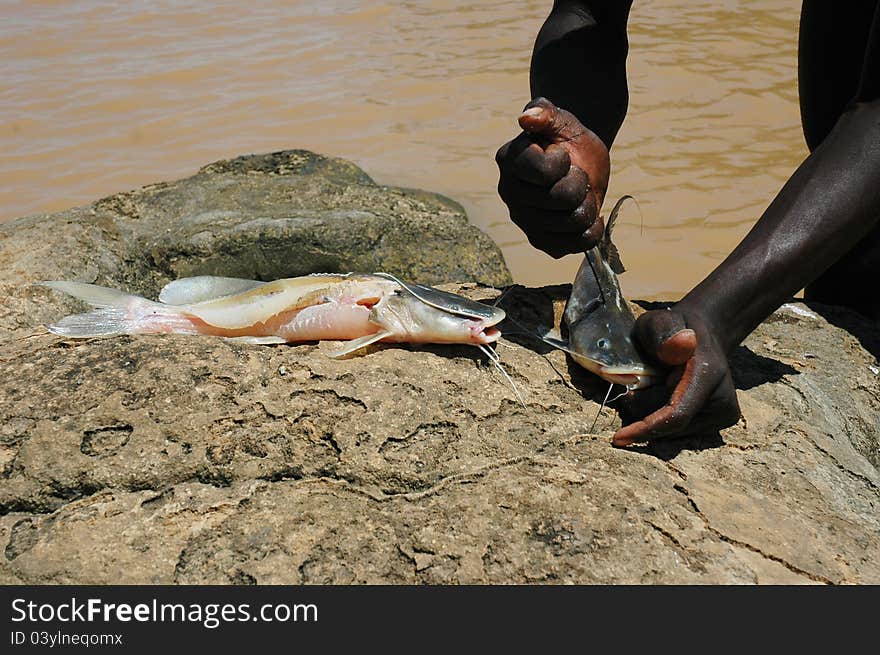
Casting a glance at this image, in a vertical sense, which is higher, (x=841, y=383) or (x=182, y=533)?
(x=182, y=533)

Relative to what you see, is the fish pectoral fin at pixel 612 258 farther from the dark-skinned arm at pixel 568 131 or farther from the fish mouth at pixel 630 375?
the fish mouth at pixel 630 375

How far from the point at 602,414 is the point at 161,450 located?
3.50 feet

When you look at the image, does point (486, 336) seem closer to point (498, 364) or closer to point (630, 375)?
point (498, 364)

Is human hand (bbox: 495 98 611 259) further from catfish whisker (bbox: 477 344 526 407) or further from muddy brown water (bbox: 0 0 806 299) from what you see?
muddy brown water (bbox: 0 0 806 299)

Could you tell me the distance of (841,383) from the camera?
8.46 ft

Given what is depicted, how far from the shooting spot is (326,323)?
2.33 meters

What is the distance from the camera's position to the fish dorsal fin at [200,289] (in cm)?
252

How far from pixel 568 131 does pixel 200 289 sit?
1.19 meters

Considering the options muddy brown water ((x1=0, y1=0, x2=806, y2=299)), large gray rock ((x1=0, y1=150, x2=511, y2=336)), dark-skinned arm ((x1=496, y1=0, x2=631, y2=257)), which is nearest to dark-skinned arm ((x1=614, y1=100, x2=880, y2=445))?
dark-skinned arm ((x1=496, y1=0, x2=631, y2=257))

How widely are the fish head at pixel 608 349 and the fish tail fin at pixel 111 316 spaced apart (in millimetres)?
1135

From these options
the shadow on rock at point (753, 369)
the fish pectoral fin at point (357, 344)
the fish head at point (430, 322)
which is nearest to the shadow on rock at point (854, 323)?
the shadow on rock at point (753, 369)

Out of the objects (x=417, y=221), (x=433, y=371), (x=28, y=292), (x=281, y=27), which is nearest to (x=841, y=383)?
(x=433, y=371)

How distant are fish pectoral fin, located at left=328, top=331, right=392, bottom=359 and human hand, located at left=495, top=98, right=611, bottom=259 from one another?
480mm

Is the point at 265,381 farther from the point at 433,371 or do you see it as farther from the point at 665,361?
the point at 665,361
